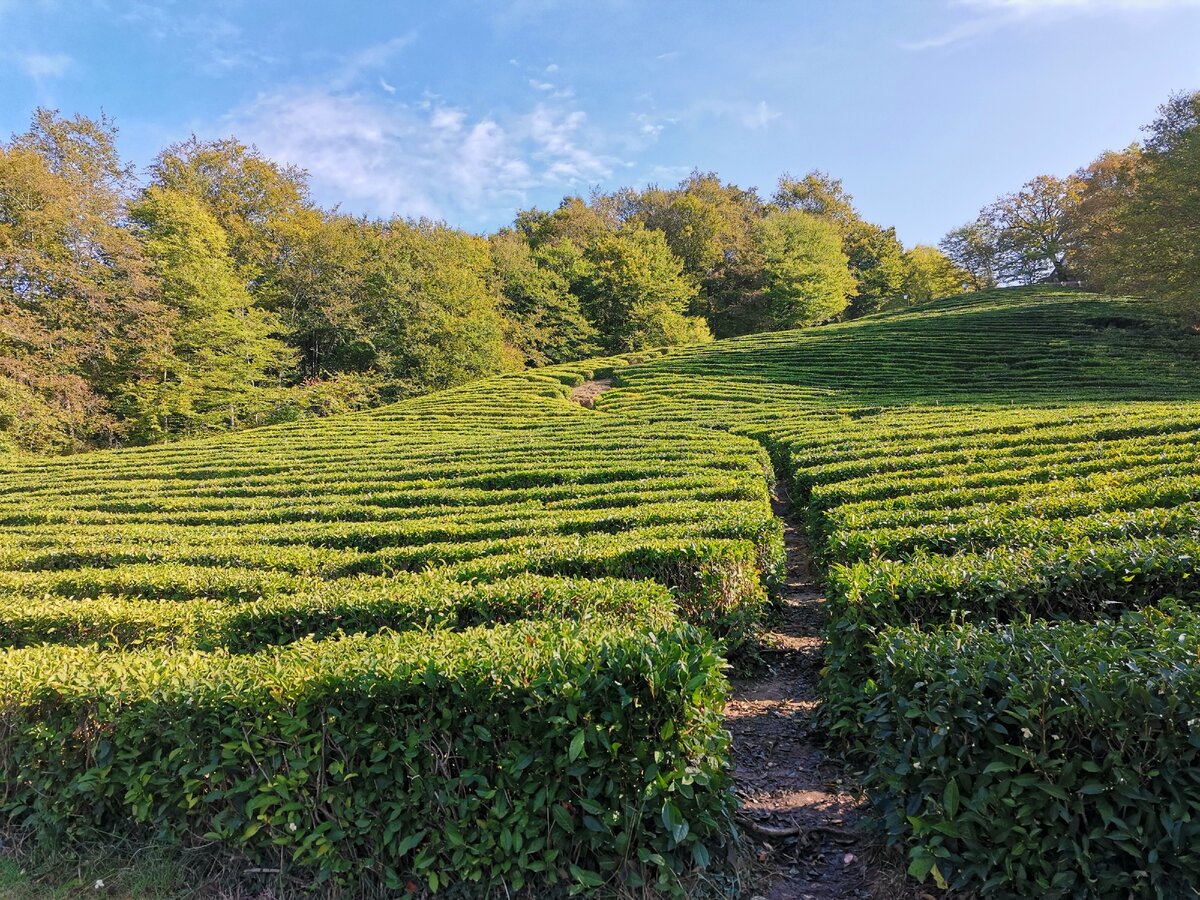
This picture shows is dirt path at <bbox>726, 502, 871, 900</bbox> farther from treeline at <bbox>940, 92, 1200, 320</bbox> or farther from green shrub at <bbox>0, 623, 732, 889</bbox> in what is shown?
treeline at <bbox>940, 92, 1200, 320</bbox>

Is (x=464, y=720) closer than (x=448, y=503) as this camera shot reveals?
Yes

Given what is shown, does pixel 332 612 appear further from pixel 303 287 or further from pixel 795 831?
pixel 303 287

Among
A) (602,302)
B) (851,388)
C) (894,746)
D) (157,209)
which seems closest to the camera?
(894,746)

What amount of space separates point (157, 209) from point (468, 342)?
1869 cm

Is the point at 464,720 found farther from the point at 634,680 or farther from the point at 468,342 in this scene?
the point at 468,342

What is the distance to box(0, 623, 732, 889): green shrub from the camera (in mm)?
3082

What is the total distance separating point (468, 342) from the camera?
4150cm

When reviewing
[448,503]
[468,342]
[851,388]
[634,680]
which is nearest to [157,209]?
[468,342]

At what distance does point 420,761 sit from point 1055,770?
3.18 m

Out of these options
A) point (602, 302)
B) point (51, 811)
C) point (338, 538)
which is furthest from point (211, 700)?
point (602, 302)

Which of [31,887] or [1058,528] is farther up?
[1058,528]

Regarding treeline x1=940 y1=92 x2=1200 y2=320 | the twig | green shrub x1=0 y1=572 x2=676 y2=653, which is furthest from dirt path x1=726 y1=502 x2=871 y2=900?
treeline x1=940 y1=92 x2=1200 y2=320

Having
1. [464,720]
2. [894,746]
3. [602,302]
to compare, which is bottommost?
[894,746]

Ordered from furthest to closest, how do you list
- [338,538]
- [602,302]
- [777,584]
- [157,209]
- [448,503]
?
[602,302], [157,209], [448,503], [338,538], [777,584]
